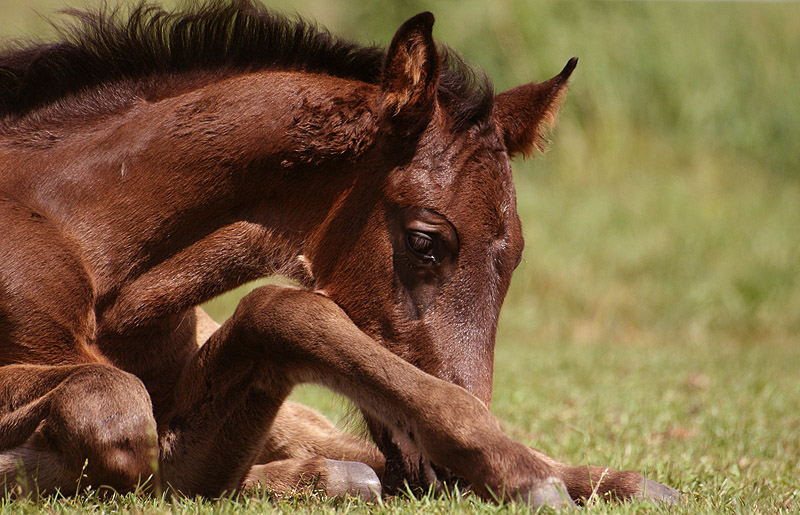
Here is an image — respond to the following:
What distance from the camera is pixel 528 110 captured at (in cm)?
372

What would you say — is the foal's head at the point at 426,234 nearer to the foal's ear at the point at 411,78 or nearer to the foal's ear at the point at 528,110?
the foal's ear at the point at 411,78

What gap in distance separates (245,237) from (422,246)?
2.25 ft

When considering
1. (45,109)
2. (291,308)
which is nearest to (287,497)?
(291,308)

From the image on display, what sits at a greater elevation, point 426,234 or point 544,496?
point 426,234

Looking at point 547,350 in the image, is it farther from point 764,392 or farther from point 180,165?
point 180,165

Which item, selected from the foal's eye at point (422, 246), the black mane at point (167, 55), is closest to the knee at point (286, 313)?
the foal's eye at point (422, 246)

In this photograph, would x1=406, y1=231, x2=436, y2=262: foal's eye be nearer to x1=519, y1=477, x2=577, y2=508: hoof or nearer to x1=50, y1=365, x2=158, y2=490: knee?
x1=519, y1=477, x2=577, y2=508: hoof

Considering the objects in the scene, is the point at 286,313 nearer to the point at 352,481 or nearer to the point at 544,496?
the point at 352,481

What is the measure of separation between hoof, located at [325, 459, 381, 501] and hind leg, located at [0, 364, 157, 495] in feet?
2.23

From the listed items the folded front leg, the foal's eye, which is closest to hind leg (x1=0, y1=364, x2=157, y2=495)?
the folded front leg

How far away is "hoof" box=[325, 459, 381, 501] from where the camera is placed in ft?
10.5

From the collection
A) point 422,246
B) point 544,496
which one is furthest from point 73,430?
point 544,496

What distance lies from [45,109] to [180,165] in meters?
0.70

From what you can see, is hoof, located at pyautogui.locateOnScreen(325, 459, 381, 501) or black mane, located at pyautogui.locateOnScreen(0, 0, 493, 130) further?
black mane, located at pyautogui.locateOnScreen(0, 0, 493, 130)
